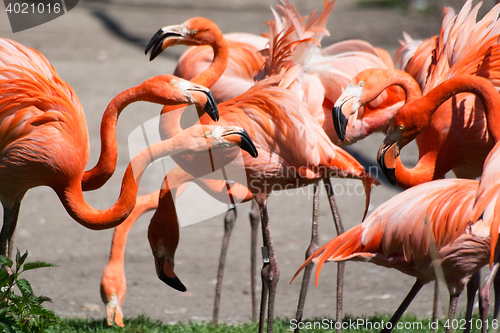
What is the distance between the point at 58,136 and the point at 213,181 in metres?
0.89

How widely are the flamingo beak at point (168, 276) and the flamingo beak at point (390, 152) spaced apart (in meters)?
1.08

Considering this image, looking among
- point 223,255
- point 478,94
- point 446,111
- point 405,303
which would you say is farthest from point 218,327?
point 478,94

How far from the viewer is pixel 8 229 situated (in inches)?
103

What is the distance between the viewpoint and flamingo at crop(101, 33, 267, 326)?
2.90 m

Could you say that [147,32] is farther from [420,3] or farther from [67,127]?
[67,127]

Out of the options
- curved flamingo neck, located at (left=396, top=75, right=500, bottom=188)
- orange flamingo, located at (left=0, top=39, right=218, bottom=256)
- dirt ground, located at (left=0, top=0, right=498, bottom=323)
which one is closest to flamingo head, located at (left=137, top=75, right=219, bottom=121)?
orange flamingo, located at (left=0, top=39, right=218, bottom=256)

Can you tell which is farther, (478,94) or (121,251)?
(121,251)

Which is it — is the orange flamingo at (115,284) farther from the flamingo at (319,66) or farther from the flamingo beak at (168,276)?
the flamingo at (319,66)

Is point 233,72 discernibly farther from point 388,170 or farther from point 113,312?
point 113,312

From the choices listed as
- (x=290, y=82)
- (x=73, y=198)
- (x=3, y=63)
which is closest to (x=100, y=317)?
(x=73, y=198)

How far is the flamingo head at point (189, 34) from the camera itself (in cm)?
287

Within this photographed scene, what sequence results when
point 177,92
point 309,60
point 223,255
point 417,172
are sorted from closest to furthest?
1. point 177,92
2. point 417,172
3. point 309,60
4. point 223,255

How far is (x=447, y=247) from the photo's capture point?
213cm

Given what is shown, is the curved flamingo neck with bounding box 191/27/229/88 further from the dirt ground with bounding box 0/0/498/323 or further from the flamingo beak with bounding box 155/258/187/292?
the flamingo beak with bounding box 155/258/187/292
